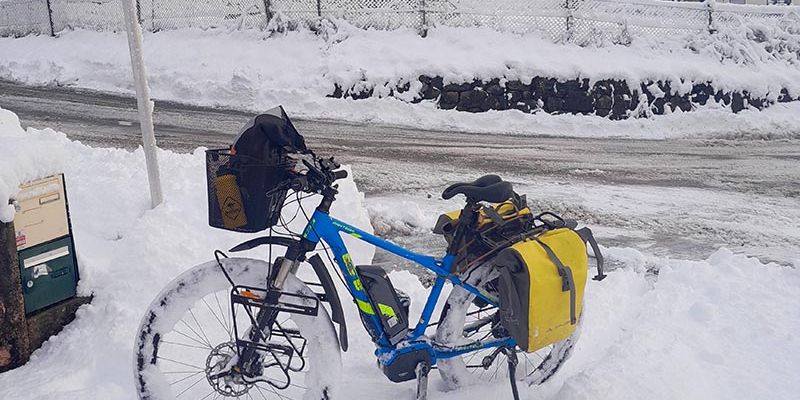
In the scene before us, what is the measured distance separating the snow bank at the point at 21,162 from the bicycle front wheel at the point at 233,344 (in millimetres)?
1053

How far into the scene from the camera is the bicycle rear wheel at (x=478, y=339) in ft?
11.4

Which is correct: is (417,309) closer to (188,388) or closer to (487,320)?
(487,320)

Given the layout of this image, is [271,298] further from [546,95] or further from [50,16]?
[50,16]

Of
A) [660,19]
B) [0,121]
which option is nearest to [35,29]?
[660,19]

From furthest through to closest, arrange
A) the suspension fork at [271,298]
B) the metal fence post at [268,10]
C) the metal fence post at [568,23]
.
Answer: the metal fence post at [268,10], the metal fence post at [568,23], the suspension fork at [271,298]

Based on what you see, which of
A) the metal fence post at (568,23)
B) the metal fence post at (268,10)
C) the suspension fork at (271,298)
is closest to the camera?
the suspension fork at (271,298)

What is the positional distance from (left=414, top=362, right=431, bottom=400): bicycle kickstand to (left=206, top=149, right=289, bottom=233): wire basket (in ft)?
3.24

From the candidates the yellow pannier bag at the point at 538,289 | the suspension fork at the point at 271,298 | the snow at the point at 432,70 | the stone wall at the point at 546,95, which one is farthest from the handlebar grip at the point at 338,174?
the stone wall at the point at 546,95

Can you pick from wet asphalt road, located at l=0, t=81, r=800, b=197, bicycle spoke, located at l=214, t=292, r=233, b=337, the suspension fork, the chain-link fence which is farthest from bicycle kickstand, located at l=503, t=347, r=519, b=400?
the chain-link fence

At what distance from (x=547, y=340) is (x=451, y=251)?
58 cm

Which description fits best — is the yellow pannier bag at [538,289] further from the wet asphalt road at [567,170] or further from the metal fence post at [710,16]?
the metal fence post at [710,16]

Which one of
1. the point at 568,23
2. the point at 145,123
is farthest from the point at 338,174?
the point at 568,23

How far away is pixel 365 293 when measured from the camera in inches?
130

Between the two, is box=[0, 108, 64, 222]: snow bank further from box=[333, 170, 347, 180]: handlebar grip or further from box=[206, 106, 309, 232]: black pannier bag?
box=[333, 170, 347, 180]: handlebar grip
